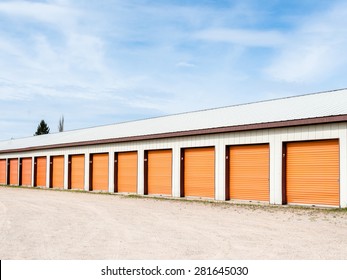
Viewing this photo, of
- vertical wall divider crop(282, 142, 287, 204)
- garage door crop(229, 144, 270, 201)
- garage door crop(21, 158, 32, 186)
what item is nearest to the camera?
vertical wall divider crop(282, 142, 287, 204)

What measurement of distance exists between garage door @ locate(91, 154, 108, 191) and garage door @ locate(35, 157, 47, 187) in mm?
8496

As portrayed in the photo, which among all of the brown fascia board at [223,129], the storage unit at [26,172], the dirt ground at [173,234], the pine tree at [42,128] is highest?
the pine tree at [42,128]

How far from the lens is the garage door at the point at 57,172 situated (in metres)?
35.6

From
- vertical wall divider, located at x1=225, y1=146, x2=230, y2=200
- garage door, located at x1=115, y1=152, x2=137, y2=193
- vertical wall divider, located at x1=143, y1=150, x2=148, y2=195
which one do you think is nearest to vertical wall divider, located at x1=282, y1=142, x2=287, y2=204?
vertical wall divider, located at x1=225, y1=146, x2=230, y2=200

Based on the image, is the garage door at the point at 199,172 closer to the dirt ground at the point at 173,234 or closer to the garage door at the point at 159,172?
the garage door at the point at 159,172

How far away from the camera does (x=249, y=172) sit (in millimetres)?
20828

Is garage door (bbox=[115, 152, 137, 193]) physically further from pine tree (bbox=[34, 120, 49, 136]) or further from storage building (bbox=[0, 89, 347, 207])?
pine tree (bbox=[34, 120, 49, 136])

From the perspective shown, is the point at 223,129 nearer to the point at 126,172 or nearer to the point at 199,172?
the point at 199,172

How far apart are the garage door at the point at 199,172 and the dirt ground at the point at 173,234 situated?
5421mm

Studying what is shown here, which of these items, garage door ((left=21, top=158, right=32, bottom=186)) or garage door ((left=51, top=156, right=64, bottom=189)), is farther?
garage door ((left=21, top=158, right=32, bottom=186))

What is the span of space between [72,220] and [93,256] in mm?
5999

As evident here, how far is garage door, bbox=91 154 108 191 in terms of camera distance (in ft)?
99.6

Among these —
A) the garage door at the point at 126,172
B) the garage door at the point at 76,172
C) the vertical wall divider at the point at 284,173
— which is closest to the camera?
the vertical wall divider at the point at 284,173

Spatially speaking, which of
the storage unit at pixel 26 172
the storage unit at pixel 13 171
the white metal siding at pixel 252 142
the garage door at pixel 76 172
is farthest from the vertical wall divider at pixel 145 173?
the storage unit at pixel 13 171
